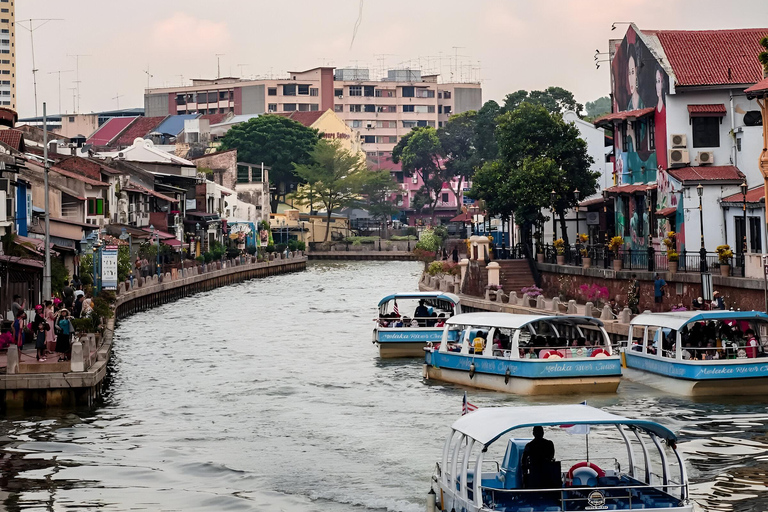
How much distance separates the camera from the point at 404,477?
24719 millimetres

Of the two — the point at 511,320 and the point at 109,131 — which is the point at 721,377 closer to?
the point at 511,320

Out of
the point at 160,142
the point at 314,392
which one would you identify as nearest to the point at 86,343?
the point at 314,392

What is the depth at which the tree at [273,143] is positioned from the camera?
442ft

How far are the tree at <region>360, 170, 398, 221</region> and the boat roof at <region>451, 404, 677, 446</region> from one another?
116064 mm

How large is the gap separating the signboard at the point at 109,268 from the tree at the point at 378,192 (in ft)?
260

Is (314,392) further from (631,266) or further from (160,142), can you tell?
(160,142)

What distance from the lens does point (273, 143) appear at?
135m

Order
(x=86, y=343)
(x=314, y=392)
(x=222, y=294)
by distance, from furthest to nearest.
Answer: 1. (x=222, y=294)
2. (x=314, y=392)
3. (x=86, y=343)

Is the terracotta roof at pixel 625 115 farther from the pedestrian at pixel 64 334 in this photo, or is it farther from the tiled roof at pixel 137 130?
the tiled roof at pixel 137 130

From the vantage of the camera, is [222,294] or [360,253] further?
[360,253]

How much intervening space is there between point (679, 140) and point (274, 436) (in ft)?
98.3

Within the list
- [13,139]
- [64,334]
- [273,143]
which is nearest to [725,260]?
[64,334]

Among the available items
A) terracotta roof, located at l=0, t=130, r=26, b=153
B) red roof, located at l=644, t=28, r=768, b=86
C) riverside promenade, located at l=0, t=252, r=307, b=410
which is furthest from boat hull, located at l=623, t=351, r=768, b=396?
terracotta roof, located at l=0, t=130, r=26, b=153

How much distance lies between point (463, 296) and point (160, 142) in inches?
3347
